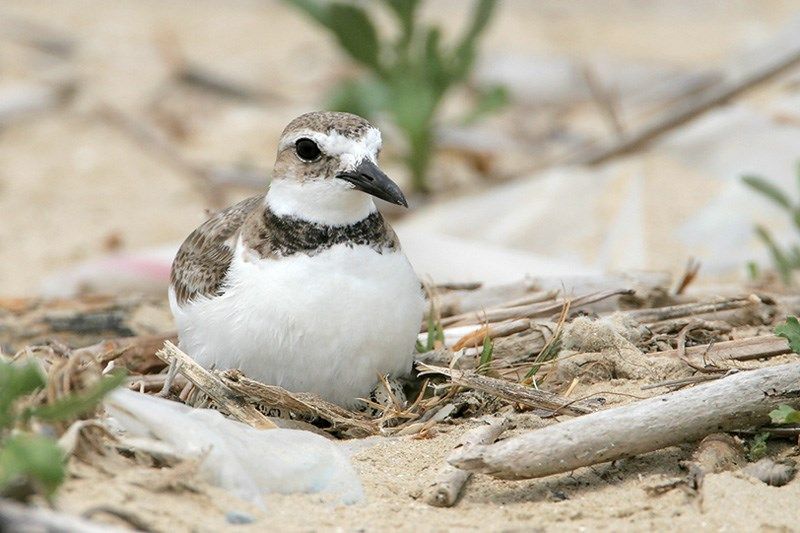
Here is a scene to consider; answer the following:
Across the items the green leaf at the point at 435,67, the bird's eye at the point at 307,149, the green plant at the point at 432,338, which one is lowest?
the green plant at the point at 432,338

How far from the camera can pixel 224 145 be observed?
35.2ft

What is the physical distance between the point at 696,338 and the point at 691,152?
407 centimetres

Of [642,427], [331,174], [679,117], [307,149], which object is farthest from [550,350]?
[679,117]

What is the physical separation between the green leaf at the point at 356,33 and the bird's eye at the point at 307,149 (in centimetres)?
356

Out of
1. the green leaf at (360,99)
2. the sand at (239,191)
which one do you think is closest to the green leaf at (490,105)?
the green leaf at (360,99)

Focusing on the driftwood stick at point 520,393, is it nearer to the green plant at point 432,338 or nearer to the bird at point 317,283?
the bird at point 317,283

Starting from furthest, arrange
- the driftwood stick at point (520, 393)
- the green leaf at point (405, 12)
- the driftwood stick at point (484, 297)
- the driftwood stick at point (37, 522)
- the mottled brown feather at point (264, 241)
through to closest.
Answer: the green leaf at point (405, 12) < the driftwood stick at point (484, 297) < the mottled brown feather at point (264, 241) < the driftwood stick at point (520, 393) < the driftwood stick at point (37, 522)

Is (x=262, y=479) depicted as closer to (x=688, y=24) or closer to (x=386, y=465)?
(x=386, y=465)

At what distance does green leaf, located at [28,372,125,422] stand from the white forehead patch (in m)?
1.53

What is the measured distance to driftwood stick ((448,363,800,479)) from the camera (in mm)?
3656

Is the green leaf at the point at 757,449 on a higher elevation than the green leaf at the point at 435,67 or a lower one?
lower

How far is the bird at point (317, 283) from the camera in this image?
4.25 m

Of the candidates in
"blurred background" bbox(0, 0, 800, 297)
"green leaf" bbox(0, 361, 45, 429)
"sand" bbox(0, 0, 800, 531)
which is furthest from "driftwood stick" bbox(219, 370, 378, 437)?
"blurred background" bbox(0, 0, 800, 297)

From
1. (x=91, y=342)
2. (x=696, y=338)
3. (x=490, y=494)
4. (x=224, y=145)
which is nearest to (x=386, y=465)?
(x=490, y=494)
